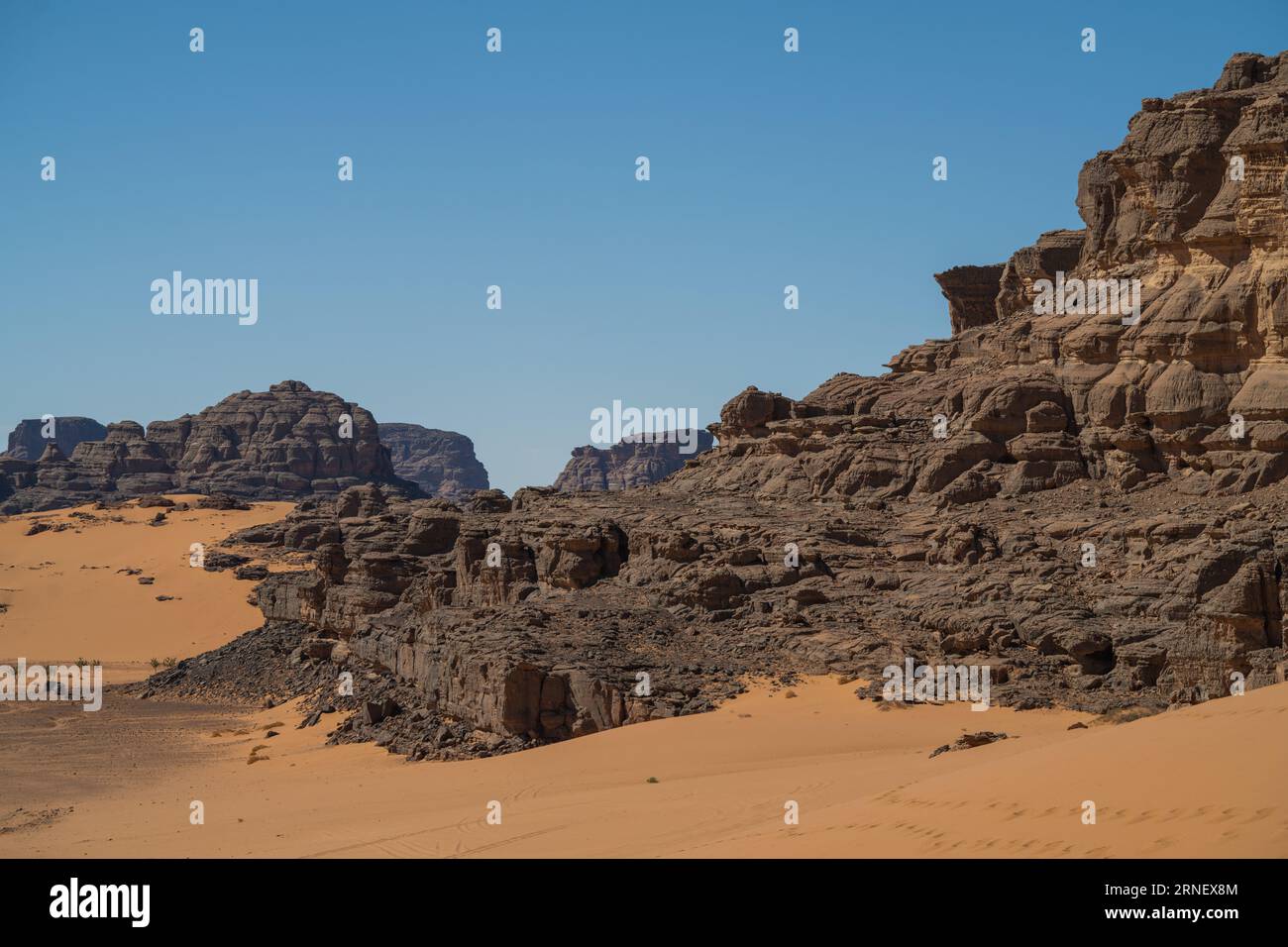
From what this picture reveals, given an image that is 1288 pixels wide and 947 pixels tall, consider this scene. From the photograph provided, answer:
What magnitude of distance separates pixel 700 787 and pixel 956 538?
17123 mm

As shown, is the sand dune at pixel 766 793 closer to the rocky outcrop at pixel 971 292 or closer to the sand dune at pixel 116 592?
the sand dune at pixel 116 592

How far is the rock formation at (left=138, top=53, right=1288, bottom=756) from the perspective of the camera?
102ft

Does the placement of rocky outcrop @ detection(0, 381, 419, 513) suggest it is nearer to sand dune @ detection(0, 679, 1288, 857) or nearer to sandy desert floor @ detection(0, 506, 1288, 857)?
sandy desert floor @ detection(0, 506, 1288, 857)

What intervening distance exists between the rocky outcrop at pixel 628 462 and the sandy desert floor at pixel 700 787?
11304 cm

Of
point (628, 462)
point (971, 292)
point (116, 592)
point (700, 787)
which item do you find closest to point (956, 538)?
point (700, 787)

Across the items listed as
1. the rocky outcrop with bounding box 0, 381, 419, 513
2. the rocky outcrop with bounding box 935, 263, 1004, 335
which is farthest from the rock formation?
the rocky outcrop with bounding box 0, 381, 419, 513

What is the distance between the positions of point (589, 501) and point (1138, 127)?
2290cm

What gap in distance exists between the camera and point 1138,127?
149 ft

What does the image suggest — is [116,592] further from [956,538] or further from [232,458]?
[956,538]

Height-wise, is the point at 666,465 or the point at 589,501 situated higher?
the point at 666,465

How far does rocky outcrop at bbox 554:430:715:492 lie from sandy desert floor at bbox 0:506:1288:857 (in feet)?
371

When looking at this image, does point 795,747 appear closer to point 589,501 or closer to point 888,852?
point 888,852

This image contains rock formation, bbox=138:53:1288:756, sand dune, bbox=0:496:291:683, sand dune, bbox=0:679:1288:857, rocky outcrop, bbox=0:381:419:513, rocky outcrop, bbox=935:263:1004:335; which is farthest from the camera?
rocky outcrop, bbox=0:381:419:513
